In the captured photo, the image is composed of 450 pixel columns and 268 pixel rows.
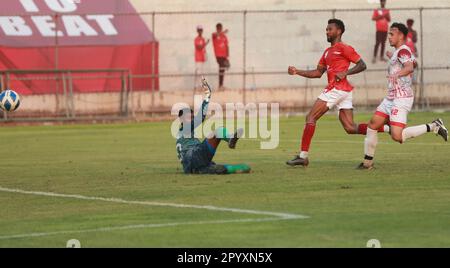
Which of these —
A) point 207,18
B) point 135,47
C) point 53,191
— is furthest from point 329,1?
point 53,191

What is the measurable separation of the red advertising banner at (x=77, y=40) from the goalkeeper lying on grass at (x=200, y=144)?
2049cm

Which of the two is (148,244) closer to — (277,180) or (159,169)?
(277,180)

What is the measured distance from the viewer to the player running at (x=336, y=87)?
776 inches

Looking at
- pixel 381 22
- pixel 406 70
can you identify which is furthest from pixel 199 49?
pixel 406 70

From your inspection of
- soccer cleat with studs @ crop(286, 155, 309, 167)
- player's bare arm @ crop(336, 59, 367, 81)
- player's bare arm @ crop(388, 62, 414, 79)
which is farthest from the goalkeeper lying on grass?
player's bare arm @ crop(388, 62, 414, 79)

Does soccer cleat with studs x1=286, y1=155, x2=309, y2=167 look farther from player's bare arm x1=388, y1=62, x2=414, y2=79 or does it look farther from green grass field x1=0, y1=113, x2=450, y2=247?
player's bare arm x1=388, y1=62, x2=414, y2=79

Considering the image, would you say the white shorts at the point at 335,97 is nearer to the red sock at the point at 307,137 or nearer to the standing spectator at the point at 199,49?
the red sock at the point at 307,137

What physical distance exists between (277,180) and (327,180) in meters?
0.70

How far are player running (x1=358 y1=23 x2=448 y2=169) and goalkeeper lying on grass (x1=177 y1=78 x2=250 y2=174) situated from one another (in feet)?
6.31

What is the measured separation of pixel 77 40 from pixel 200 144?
2267 cm

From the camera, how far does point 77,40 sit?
40531mm

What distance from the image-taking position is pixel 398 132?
19.3 meters

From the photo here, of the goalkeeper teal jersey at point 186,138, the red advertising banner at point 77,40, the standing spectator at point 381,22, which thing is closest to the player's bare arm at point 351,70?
the goalkeeper teal jersey at point 186,138

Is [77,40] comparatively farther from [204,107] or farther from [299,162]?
[204,107]
